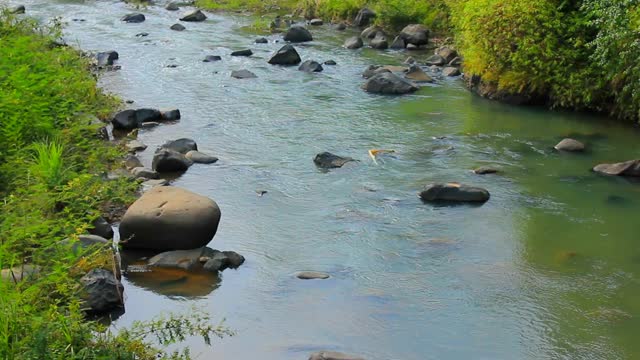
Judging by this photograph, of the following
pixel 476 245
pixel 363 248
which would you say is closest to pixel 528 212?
pixel 476 245

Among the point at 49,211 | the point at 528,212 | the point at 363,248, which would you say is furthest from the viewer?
the point at 528,212

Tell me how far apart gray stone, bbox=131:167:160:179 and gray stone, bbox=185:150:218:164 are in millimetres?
838

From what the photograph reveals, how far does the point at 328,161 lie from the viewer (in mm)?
12898

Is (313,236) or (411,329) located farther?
(313,236)

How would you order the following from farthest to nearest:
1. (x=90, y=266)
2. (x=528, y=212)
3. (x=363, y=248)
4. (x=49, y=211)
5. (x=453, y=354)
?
(x=528, y=212), (x=363, y=248), (x=49, y=211), (x=90, y=266), (x=453, y=354)

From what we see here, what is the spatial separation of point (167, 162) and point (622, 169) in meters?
6.18

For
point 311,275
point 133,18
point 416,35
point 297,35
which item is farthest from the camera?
point 133,18

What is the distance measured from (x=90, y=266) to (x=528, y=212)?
5395 millimetres

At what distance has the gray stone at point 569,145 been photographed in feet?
44.9

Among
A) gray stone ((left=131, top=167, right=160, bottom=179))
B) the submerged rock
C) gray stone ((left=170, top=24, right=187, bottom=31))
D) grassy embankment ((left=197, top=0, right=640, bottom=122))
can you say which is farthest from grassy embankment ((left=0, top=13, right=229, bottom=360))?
gray stone ((left=170, top=24, right=187, bottom=31))

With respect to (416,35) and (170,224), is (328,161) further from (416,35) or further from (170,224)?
(416,35)

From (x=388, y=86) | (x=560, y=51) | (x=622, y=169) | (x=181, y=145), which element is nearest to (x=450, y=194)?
(x=622, y=169)

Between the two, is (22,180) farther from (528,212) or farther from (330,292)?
(528,212)

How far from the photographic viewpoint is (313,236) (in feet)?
34.1
